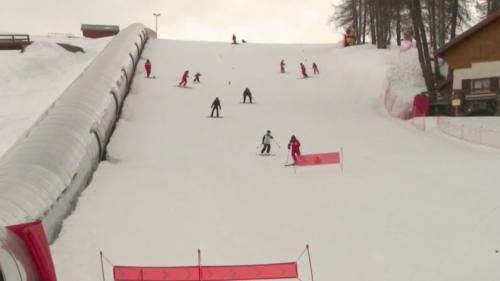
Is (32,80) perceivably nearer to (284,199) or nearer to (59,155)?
(59,155)

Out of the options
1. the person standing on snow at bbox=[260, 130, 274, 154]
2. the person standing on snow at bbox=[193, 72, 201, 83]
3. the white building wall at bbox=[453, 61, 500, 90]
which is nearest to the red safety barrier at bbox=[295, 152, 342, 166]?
the person standing on snow at bbox=[260, 130, 274, 154]

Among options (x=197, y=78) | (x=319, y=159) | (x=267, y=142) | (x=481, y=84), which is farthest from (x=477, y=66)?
(x=319, y=159)

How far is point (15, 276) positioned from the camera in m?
7.97

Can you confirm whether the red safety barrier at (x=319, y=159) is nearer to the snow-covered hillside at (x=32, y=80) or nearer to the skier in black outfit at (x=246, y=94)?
the snow-covered hillside at (x=32, y=80)

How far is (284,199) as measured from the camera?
1705cm

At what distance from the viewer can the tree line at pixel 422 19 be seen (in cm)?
3453

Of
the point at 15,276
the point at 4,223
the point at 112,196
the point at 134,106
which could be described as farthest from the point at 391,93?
the point at 15,276

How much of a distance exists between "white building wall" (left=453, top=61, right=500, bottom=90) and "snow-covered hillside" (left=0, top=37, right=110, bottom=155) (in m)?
21.0

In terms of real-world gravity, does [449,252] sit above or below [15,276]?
below

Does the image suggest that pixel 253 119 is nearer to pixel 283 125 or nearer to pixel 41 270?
pixel 283 125

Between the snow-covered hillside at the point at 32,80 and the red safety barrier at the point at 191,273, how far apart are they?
15045 mm

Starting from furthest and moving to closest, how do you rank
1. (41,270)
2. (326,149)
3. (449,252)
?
(326,149)
(449,252)
(41,270)

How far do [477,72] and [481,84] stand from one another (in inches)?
27.2

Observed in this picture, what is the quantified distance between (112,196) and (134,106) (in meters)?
14.8
